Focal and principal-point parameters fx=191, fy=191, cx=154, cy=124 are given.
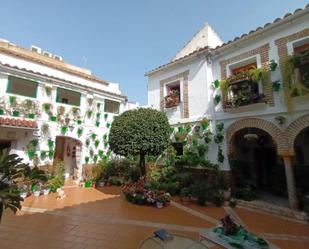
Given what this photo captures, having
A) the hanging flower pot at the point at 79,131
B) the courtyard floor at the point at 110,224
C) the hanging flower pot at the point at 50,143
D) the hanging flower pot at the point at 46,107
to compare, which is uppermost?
the hanging flower pot at the point at 46,107

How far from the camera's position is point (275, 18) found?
7215 millimetres

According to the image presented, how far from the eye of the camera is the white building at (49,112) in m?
8.68

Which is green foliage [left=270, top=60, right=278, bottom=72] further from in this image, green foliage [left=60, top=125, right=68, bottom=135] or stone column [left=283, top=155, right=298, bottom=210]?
green foliage [left=60, top=125, right=68, bottom=135]

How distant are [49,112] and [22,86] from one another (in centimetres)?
228

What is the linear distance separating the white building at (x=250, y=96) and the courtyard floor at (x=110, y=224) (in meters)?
1.91

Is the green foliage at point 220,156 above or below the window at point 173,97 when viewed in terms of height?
below

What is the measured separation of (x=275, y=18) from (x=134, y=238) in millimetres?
8835

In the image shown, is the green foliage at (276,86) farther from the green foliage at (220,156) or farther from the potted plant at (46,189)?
the potted plant at (46,189)

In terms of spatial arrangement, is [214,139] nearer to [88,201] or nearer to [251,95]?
[251,95]

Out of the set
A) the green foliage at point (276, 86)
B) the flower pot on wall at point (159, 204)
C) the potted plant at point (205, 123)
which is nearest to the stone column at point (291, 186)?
the green foliage at point (276, 86)

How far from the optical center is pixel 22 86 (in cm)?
1029

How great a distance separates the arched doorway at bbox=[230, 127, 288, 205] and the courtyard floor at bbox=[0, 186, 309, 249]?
57.0 inches

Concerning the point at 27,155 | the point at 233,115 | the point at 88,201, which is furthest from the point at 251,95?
the point at 27,155

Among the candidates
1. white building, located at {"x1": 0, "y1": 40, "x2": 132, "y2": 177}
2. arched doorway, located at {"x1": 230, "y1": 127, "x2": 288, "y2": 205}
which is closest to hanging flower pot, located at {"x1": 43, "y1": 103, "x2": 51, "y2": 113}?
white building, located at {"x1": 0, "y1": 40, "x2": 132, "y2": 177}
